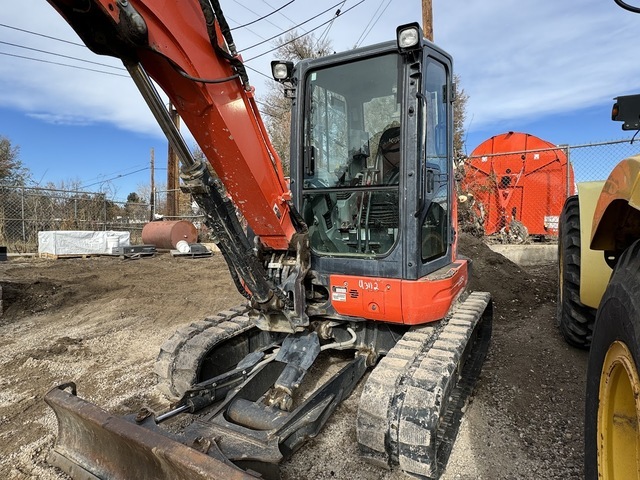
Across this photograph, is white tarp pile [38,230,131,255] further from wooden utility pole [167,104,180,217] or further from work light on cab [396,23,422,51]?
work light on cab [396,23,422,51]

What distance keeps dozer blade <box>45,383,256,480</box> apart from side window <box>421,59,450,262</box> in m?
1.99

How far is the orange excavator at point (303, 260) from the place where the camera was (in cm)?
210

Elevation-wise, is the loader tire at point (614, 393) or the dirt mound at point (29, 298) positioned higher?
the loader tire at point (614, 393)

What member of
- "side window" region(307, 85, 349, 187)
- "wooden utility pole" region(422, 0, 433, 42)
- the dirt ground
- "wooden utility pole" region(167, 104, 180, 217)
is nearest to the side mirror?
"side window" region(307, 85, 349, 187)

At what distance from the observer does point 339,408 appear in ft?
10.4

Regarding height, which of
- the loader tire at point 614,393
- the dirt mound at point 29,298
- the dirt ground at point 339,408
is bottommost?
the dirt ground at point 339,408

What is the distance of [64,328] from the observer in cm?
551

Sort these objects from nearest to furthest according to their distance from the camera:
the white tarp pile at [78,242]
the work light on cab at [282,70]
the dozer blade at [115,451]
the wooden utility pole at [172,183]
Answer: the dozer blade at [115,451] < the work light on cab at [282,70] < the white tarp pile at [78,242] < the wooden utility pole at [172,183]

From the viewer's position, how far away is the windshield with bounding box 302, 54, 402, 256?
120 inches

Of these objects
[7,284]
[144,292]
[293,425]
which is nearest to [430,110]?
[293,425]

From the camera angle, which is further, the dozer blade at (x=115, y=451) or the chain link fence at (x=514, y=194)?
the chain link fence at (x=514, y=194)

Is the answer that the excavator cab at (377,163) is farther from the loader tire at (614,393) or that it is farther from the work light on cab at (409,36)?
the loader tire at (614,393)

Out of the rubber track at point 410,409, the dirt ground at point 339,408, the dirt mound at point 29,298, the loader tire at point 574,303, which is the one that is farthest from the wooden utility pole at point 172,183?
the rubber track at point 410,409

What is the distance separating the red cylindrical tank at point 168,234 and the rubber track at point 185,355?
1088 cm
